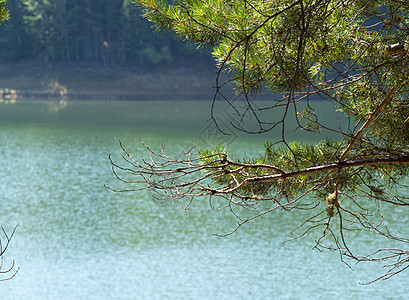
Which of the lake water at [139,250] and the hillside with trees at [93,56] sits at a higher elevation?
the lake water at [139,250]

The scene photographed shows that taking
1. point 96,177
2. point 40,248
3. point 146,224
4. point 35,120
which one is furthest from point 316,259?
point 35,120

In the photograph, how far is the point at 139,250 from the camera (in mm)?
11570

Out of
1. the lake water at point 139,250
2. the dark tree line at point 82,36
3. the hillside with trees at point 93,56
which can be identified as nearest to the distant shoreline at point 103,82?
the hillside with trees at point 93,56

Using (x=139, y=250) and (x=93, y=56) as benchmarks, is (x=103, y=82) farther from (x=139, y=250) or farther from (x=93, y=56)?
(x=139, y=250)

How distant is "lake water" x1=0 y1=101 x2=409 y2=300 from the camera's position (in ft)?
32.0

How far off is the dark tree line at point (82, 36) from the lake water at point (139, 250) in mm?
28050

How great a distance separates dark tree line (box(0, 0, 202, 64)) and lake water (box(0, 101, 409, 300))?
92.0 ft

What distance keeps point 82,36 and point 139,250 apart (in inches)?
1522

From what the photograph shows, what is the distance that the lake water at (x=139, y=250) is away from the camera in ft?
32.0

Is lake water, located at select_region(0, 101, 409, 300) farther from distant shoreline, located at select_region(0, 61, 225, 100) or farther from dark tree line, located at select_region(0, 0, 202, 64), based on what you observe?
dark tree line, located at select_region(0, 0, 202, 64)

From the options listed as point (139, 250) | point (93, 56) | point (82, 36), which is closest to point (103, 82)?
point (82, 36)

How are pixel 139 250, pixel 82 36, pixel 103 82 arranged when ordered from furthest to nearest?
1. pixel 82 36
2. pixel 103 82
3. pixel 139 250

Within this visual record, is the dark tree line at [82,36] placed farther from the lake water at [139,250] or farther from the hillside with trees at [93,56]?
the lake water at [139,250]

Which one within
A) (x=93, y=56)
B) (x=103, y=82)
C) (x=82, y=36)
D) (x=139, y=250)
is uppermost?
(x=139, y=250)
